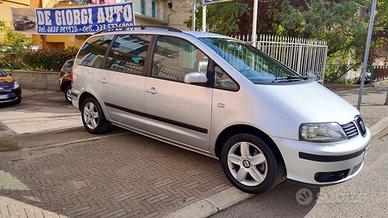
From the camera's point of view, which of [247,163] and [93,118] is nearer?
[247,163]

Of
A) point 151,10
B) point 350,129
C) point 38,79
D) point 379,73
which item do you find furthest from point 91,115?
point 151,10

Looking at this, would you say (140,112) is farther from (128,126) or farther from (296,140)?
(296,140)

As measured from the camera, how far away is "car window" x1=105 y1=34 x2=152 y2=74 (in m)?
4.40

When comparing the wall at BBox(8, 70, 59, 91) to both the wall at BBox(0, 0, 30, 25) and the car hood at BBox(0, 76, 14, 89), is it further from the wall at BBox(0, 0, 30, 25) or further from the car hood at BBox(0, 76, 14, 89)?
the wall at BBox(0, 0, 30, 25)

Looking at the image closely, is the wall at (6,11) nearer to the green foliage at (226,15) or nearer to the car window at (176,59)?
the green foliage at (226,15)

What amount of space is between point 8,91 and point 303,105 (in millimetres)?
8777

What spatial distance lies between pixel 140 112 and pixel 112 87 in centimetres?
72

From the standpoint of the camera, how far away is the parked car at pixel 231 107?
9.83 ft

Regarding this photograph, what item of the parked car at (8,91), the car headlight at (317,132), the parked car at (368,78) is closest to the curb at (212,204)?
the car headlight at (317,132)

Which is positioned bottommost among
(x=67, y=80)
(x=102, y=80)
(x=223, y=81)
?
(x=67, y=80)

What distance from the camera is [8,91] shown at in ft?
28.9

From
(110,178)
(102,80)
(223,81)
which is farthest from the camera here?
(102,80)

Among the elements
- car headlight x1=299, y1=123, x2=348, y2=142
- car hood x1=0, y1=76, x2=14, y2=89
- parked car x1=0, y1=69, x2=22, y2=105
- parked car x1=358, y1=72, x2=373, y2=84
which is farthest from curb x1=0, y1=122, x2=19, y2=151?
parked car x1=358, y1=72, x2=373, y2=84

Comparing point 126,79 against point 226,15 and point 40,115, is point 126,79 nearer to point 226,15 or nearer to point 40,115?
point 40,115
